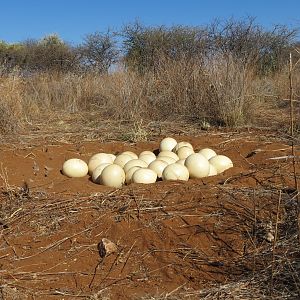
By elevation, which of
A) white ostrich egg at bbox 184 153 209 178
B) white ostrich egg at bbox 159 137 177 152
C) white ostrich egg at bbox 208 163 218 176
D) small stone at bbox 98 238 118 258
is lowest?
small stone at bbox 98 238 118 258

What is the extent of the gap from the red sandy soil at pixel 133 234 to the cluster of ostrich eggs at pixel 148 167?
0.60 feet

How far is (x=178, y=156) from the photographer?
6078mm

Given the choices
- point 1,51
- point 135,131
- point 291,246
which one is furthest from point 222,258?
point 1,51

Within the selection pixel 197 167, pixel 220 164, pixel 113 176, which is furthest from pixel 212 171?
pixel 113 176

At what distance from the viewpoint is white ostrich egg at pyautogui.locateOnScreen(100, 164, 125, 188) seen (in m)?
5.27

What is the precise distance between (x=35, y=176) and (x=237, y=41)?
12.2 metres

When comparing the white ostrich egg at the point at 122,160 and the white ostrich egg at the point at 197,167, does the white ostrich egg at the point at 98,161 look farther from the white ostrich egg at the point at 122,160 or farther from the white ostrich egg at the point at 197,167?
the white ostrich egg at the point at 197,167

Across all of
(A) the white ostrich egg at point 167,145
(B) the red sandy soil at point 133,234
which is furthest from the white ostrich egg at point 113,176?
(A) the white ostrich egg at point 167,145

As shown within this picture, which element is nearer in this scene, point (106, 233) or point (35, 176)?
point (106, 233)

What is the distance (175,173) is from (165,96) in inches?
196

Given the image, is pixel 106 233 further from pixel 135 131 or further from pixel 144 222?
pixel 135 131

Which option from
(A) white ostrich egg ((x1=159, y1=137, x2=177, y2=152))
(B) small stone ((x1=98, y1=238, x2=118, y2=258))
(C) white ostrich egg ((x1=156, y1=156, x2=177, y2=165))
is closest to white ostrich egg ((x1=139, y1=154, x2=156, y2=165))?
(C) white ostrich egg ((x1=156, y1=156, x2=177, y2=165))

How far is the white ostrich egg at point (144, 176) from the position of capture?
518 centimetres

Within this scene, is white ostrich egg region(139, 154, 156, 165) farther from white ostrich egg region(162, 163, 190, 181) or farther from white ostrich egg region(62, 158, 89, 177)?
white ostrich egg region(62, 158, 89, 177)
